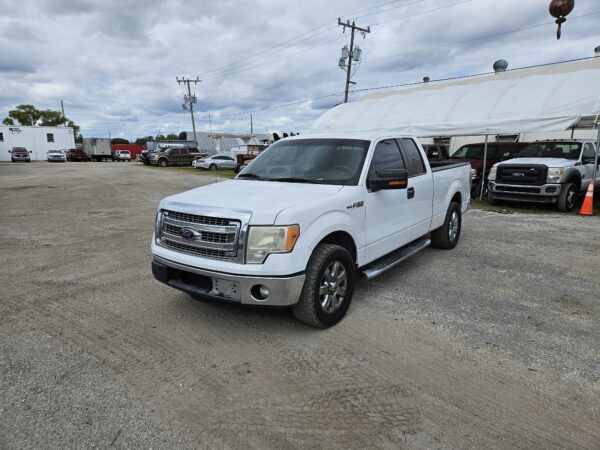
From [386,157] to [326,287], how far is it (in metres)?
1.92

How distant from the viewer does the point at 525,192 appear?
10414 mm

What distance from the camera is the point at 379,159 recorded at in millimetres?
4555

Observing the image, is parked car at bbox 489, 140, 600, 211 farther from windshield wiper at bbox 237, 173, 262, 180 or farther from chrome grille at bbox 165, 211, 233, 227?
chrome grille at bbox 165, 211, 233, 227

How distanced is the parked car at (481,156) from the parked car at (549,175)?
5.85 feet

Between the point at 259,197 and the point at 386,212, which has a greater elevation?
the point at 259,197

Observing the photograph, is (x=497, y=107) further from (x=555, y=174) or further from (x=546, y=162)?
(x=555, y=174)

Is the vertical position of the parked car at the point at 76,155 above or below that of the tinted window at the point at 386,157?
below

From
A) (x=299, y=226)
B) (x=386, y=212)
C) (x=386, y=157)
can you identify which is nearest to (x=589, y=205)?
(x=386, y=157)

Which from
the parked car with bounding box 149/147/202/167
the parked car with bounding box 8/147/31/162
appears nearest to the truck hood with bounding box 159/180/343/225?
the parked car with bounding box 149/147/202/167

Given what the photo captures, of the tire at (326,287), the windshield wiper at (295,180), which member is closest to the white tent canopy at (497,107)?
the windshield wiper at (295,180)

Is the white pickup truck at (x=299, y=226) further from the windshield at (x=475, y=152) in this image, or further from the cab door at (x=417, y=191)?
the windshield at (x=475, y=152)

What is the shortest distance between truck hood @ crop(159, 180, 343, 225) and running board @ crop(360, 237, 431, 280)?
38.1 inches

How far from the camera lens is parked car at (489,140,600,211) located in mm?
9984

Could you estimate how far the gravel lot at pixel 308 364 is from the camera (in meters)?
2.41
